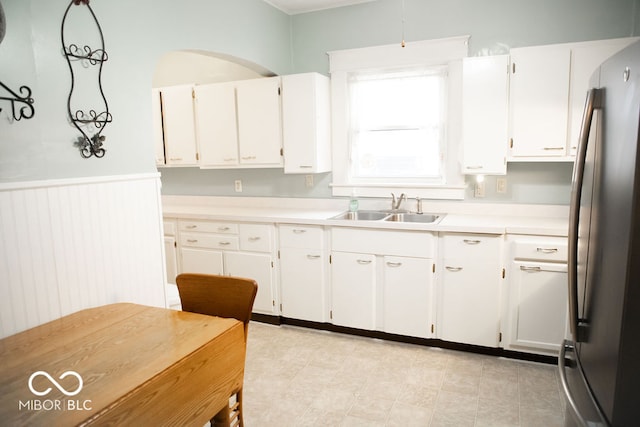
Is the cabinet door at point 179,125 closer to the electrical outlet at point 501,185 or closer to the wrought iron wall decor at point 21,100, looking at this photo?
the wrought iron wall decor at point 21,100

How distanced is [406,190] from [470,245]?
0.91m

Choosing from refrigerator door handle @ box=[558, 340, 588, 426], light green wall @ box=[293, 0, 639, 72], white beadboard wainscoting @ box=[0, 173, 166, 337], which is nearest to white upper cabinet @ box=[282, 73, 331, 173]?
light green wall @ box=[293, 0, 639, 72]

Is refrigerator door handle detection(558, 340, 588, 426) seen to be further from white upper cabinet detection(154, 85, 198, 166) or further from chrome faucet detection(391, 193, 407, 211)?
white upper cabinet detection(154, 85, 198, 166)

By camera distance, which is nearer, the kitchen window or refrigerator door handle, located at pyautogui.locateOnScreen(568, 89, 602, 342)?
refrigerator door handle, located at pyautogui.locateOnScreen(568, 89, 602, 342)

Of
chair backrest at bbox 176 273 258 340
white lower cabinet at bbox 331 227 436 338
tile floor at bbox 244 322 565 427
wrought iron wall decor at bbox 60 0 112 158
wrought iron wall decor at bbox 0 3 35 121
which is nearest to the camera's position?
wrought iron wall decor at bbox 0 3 35 121

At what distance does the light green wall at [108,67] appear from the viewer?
1.86 meters

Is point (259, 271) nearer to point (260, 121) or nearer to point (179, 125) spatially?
point (260, 121)

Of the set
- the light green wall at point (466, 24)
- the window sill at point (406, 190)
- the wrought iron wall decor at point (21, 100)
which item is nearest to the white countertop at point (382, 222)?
the window sill at point (406, 190)

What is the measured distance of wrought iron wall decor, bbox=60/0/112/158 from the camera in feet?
6.89

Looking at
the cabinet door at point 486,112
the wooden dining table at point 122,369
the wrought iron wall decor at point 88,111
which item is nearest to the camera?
the wooden dining table at point 122,369

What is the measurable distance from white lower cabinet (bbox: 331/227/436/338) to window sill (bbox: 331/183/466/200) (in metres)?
0.64

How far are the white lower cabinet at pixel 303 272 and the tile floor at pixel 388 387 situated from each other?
0.29 meters

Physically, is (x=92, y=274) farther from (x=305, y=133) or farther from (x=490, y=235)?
(x=490, y=235)

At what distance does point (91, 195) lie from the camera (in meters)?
2.20
